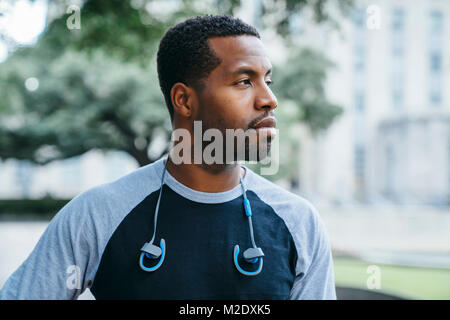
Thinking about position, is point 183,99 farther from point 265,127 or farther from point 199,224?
point 199,224

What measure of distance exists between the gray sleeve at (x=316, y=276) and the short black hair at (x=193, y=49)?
0.69 m

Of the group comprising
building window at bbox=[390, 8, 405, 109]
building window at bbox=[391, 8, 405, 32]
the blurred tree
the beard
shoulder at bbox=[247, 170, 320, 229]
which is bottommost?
shoulder at bbox=[247, 170, 320, 229]

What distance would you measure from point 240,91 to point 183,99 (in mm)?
236

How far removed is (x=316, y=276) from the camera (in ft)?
5.28

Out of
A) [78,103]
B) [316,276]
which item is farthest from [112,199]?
[78,103]

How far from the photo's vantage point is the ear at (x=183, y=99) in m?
1.62

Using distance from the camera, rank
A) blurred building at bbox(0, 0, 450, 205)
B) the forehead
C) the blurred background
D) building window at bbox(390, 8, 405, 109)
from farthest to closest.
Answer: building window at bbox(390, 8, 405, 109)
blurred building at bbox(0, 0, 450, 205)
the blurred background
the forehead

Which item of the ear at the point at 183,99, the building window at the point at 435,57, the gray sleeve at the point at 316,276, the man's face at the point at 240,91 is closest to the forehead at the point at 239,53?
the man's face at the point at 240,91

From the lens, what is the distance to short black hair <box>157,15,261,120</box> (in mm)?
1579

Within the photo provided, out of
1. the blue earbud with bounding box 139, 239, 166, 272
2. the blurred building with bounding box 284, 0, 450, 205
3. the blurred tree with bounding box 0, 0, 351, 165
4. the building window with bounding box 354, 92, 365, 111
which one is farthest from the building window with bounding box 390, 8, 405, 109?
the blue earbud with bounding box 139, 239, 166, 272

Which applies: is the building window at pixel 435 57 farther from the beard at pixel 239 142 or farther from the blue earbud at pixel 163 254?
the blue earbud at pixel 163 254

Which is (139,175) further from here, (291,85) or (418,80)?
(418,80)

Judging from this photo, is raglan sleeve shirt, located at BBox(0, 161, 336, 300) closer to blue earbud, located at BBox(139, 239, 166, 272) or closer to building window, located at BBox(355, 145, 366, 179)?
blue earbud, located at BBox(139, 239, 166, 272)

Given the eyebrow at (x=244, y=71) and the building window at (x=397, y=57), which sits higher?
the building window at (x=397, y=57)
